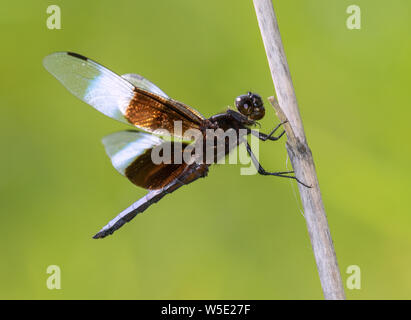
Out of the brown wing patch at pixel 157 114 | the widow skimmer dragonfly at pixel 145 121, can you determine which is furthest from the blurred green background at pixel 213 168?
the brown wing patch at pixel 157 114

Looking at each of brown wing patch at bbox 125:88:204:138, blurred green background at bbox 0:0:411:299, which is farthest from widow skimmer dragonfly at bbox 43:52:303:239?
blurred green background at bbox 0:0:411:299

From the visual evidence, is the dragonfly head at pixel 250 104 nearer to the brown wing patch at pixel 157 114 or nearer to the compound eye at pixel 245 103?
the compound eye at pixel 245 103

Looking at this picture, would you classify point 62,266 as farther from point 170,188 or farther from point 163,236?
point 170,188

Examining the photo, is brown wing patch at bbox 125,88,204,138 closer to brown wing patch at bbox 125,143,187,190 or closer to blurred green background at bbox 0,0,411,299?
brown wing patch at bbox 125,143,187,190

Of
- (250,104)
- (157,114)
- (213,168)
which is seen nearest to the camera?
(250,104)


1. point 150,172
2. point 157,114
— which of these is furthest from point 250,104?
point 150,172

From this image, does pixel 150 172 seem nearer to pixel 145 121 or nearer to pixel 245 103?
pixel 145 121
